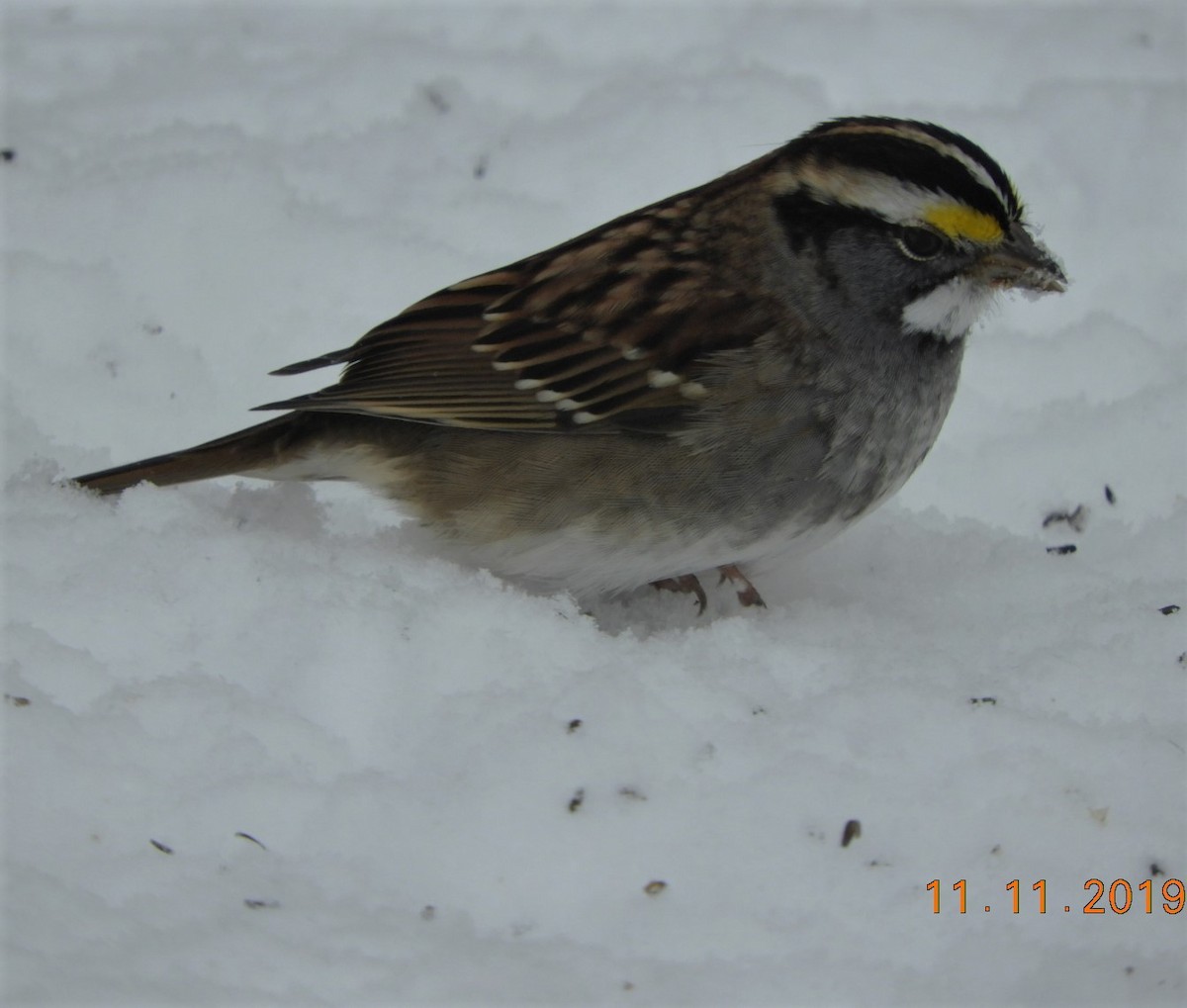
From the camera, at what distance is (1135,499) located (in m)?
4.81

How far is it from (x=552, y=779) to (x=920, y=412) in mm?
1502

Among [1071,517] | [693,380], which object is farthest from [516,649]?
[1071,517]

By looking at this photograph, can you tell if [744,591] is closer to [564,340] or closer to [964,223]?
[564,340]

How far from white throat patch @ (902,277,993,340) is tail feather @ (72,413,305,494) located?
1.67m

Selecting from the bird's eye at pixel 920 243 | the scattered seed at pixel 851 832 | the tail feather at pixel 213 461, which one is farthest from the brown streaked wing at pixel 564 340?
the scattered seed at pixel 851 832

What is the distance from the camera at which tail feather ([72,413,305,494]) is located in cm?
408

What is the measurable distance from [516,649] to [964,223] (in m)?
1.56

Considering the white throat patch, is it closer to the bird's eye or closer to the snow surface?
the bird's eye

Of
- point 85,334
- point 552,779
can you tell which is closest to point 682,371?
point 552,779

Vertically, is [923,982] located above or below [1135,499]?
below

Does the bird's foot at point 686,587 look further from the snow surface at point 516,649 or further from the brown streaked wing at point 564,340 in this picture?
the brown streaked wing at point 564,340

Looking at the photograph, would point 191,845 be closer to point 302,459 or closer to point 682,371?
point 302,459

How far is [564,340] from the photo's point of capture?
4012 millimetres
